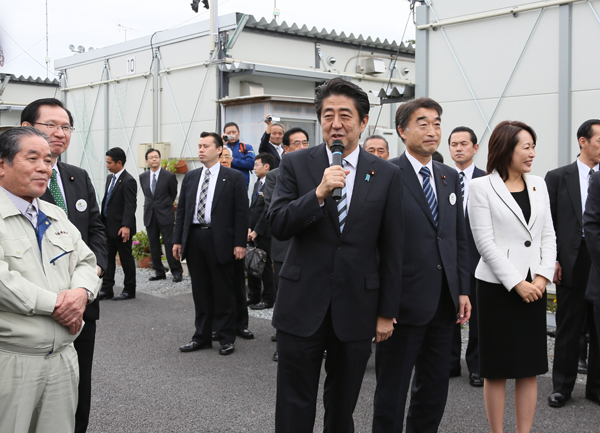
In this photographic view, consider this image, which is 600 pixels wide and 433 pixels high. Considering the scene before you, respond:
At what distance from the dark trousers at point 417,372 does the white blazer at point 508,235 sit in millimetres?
371

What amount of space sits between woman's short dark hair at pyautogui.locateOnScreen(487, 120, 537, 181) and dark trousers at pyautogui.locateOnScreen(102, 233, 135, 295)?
6.59 meters

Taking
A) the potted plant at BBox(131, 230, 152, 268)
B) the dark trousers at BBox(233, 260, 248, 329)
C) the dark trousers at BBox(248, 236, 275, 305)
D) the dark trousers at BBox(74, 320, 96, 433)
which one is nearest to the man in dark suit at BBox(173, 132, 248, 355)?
the dark trousers at BBox(233, 260, 248, 329)

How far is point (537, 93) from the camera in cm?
776

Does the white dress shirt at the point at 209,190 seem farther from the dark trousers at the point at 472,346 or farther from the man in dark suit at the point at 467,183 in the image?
the dark trousers at the point at 472,346

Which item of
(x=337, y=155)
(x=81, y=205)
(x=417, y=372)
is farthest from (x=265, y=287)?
(x=337, y=155)

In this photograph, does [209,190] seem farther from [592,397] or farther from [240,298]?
[592,397]

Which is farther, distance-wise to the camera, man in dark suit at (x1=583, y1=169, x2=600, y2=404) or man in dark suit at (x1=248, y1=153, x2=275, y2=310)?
man in dark suit at (x1=248, y1=153, x2=275, y2=310)

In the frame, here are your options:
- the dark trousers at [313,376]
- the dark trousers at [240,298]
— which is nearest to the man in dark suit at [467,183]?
the dark trousers at [313,376]

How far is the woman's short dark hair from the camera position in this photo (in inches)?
149

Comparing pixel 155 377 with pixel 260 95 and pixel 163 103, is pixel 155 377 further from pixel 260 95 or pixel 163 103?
pixel 163 103

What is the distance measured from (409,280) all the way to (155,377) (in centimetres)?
293

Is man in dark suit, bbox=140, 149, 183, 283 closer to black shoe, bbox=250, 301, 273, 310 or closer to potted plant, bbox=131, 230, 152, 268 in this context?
potted plant, bbox=131, 230, 152, 268

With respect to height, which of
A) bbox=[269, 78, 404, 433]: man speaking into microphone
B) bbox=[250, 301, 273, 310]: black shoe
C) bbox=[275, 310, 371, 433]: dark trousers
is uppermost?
bbox=[269, 78, 404, 433]: man speaking into microphone

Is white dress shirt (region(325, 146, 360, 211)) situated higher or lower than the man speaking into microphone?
higher
